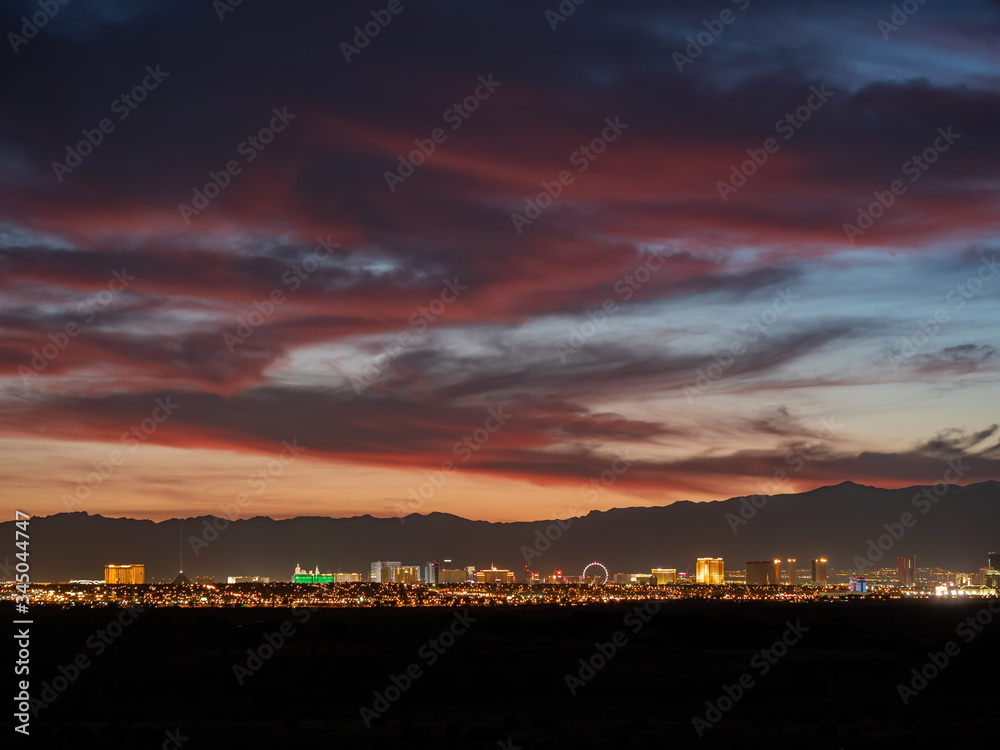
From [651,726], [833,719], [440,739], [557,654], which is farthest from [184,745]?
[557,654]

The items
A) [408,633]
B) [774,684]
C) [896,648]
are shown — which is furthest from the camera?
[408,633]

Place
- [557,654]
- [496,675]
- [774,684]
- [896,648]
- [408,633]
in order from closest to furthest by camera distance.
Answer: [774,684] → [496,675] → [557,654] → [896,648] → [408,633]

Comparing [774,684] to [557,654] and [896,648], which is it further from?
[896,648]

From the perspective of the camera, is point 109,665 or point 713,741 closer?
point 713,741

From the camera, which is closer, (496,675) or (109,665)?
(496,675)

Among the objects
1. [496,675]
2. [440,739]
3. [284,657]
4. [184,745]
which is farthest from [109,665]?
[440,739]

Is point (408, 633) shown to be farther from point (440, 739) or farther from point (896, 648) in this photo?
point (440, 739)
